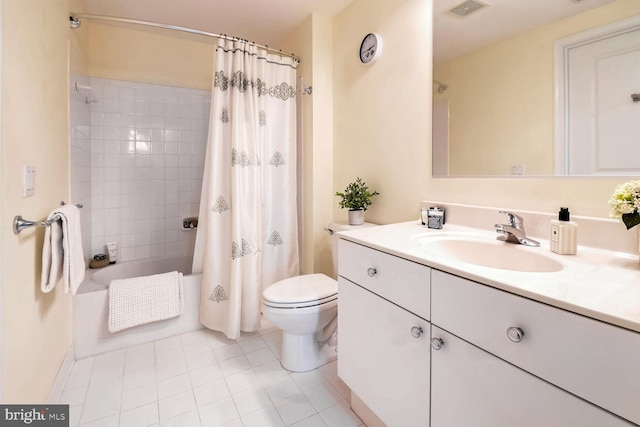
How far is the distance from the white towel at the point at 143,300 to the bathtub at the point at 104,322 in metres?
0.09

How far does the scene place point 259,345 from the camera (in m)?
1.87

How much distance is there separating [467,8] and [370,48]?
0.59m

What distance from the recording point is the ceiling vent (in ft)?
4.30

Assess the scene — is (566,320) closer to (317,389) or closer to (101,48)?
(317,389)

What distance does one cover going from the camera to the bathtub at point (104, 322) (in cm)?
171

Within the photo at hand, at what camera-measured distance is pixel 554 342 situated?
0.59 m

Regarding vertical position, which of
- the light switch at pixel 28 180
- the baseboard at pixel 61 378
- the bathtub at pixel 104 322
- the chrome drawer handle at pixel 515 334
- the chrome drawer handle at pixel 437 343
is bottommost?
the baseboard at pixel 61 378

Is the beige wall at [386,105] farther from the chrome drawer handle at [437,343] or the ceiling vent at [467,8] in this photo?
the chrome drawer handle at [437,343]

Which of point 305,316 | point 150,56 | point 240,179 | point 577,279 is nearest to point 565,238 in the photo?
point 577,279

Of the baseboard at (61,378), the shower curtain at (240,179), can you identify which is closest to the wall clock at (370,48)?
the shower curtain at (240,179)

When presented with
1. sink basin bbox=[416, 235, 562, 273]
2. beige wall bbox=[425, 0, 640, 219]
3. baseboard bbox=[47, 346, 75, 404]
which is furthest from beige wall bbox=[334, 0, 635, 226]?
baseboard bbox=[47, 346, 75, 404]

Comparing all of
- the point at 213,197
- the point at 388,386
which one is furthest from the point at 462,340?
the point at 213,197

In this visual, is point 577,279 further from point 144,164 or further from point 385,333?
point 144,164

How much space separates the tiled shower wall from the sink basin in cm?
225
